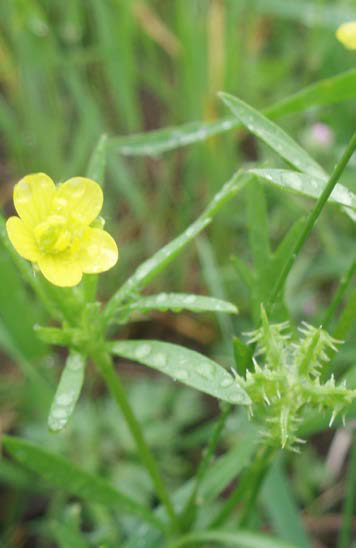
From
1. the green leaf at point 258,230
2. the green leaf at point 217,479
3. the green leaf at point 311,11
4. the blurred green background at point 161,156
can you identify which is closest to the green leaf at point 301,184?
the green leaf at point 258,230

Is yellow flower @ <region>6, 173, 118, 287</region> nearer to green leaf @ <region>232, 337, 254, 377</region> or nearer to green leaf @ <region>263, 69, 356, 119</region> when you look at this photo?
green leaf @ <region>232, 337, 254, 377</region>

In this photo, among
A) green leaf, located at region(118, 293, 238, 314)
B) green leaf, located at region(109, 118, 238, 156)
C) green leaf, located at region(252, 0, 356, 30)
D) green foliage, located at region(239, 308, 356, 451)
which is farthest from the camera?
green leaf, located at region(252, 0, 356, 30)

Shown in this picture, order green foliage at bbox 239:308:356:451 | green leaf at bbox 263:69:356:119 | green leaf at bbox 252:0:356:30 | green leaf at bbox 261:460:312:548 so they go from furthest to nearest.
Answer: green leaf at bbox 252:0:356:30
green leaf at bbox 261:460:312:548
green leaf at bbox 263:69:356:119
green foliage at bbox 239:308:356:451

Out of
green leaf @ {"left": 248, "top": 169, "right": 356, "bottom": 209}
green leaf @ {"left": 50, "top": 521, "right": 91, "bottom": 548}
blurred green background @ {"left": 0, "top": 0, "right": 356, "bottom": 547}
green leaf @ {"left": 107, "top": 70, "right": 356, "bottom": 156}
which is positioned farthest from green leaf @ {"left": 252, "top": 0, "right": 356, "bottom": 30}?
green leaf @ {"left": 50, "top": 521, "right": 91, "bottom": 548}

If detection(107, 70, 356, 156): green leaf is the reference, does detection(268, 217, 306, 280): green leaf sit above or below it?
below

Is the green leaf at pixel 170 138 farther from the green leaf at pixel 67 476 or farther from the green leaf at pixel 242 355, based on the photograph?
the green leaf at pixel 67 476

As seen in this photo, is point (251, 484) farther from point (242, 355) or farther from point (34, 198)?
point (34, 198)

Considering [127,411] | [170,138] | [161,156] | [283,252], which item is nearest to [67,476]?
[127,411]
